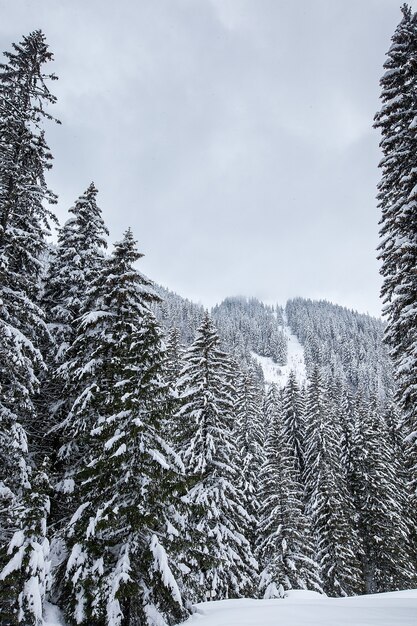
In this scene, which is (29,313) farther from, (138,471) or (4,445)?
(138,471)

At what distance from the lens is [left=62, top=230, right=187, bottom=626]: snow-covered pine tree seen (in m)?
10.4

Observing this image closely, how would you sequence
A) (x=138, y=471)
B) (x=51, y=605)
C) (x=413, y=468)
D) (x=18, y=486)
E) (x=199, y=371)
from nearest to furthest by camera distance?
(x=138, y=471) → (x=51, y=605) → (x=18, y=486) → (x=413, y=468) → (x=199, y=371)

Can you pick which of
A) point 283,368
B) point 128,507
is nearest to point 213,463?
point 128,507

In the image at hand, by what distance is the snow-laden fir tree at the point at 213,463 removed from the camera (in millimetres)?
18328

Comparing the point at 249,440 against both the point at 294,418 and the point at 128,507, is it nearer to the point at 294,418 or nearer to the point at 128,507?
the point at 294,418

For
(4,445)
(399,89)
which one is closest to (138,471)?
(4,445)

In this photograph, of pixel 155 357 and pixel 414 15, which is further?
pixel 414 15

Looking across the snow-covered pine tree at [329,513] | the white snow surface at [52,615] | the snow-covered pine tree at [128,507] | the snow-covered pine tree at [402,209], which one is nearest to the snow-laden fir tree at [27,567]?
the snow-covered pine tree at [128,507]

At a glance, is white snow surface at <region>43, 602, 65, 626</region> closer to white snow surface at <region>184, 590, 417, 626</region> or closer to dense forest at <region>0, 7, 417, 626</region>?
dense forest at <region>0, 7, 417, 626</region>

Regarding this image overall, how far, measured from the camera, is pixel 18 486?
1269 cm

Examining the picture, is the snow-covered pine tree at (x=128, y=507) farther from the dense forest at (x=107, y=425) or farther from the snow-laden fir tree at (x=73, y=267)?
the snow-laden fir tree at (x=73, y=267)

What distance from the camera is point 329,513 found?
2941cm

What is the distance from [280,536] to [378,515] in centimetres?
1378

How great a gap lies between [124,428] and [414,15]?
723 inches
